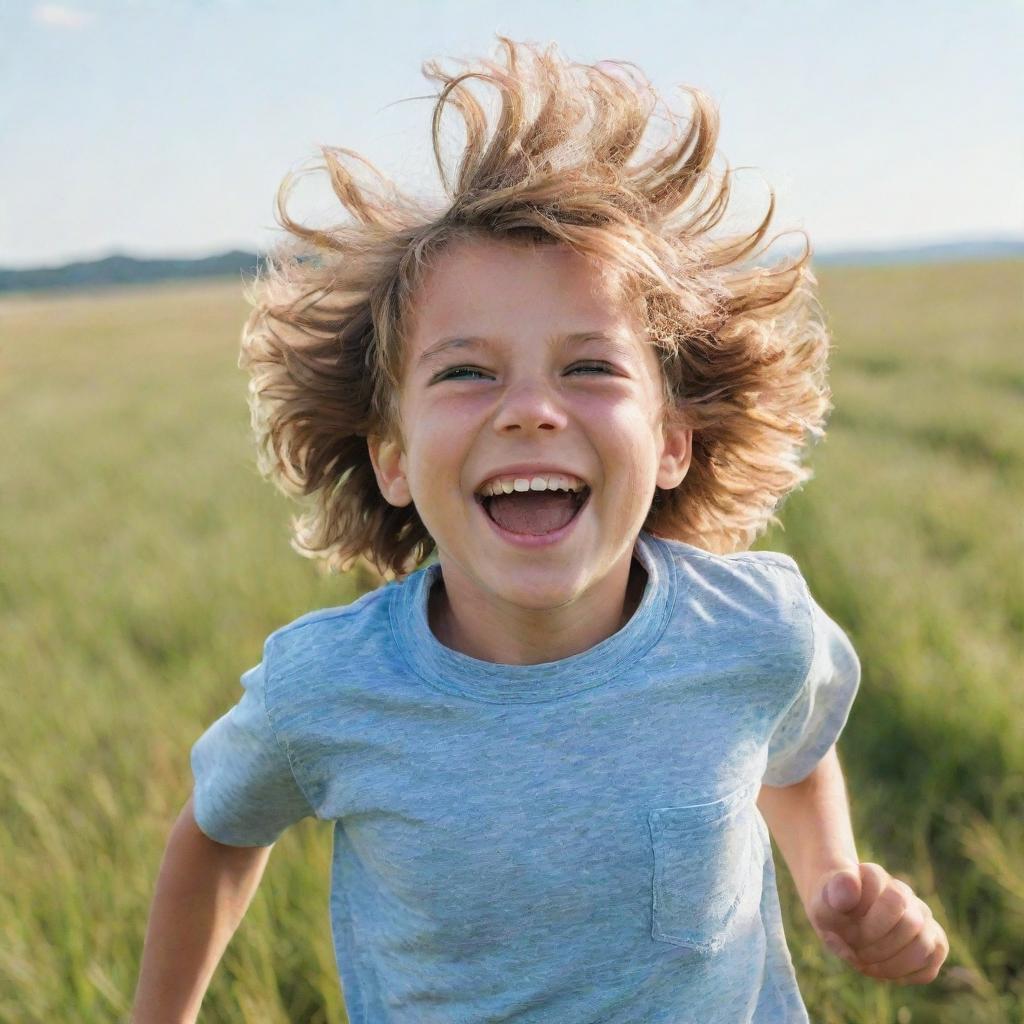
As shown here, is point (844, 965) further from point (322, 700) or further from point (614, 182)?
point (614, 182)

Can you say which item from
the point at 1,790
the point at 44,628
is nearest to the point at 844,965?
the point at 1,790

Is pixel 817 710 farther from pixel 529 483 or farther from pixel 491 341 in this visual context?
pixel 491 341

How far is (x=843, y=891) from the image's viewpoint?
4.05ft

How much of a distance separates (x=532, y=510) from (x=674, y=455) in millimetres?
335

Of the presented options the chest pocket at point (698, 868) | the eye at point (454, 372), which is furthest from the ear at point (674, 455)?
the chest pocket at point (698, 868)

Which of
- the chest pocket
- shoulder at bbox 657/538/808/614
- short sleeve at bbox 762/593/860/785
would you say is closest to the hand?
the chest pocket

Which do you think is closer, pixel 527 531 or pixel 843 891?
pixel 843 891

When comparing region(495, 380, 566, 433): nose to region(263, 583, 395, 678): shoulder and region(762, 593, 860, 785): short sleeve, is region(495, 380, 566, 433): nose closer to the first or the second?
region(263, 583, 395, 678): shoulder

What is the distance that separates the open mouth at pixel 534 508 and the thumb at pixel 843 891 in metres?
0.47

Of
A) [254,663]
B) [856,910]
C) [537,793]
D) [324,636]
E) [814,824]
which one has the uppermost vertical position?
[324,636]

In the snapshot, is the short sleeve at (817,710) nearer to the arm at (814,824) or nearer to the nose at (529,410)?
the arm at (814,824)

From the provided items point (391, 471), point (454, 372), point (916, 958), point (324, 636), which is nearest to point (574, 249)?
point (454, 372)

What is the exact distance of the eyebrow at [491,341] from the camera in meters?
1.32

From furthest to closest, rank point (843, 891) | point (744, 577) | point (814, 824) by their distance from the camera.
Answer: point (814, 824)
point (744, 577)
point (843, 891)
